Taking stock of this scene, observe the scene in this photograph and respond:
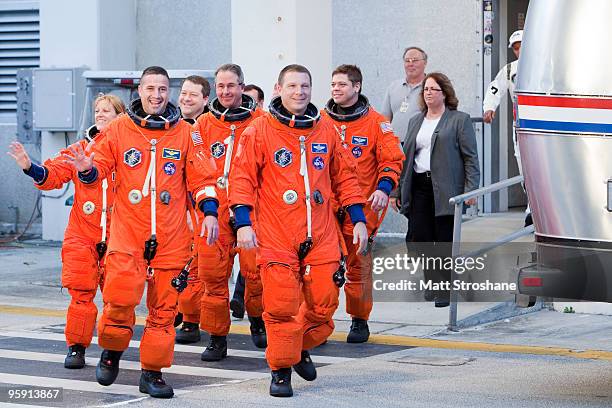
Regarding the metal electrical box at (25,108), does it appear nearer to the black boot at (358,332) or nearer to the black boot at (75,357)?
the black boot at (358,332)

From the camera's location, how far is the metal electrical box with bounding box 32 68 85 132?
52.9 feet

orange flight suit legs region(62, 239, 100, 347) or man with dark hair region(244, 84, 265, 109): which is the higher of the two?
man with dark hair region(244, 84, 265, 109)

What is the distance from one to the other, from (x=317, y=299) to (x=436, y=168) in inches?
133

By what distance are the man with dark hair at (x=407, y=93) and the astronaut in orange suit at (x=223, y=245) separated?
2416 millimetres

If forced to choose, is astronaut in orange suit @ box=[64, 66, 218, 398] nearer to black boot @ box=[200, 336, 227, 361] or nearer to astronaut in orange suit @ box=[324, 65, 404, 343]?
black boot @ box=[200, 336, 227, 361]

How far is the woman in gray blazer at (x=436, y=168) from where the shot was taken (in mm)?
11375

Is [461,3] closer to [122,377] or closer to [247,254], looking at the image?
[247,254]

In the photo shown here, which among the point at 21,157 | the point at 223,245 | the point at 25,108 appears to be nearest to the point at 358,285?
the point at 223,245

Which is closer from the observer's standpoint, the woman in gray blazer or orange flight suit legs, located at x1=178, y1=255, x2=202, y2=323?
orange flight suit legs, located at x1=178, y1=255, x2=202, y2=323

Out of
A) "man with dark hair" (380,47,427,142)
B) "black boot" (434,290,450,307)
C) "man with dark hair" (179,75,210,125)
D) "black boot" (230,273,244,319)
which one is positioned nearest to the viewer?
"man with dark hair" (179,75,210,125)

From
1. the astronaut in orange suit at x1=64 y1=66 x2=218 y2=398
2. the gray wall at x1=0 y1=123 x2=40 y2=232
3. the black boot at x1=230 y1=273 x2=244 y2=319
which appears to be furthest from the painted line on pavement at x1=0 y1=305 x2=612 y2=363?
the gray wall at x1=0 y1=123 x2=40 y2=232

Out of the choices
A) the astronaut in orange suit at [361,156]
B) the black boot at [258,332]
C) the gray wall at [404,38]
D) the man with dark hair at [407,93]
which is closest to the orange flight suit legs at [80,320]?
the black boot at [258,332]

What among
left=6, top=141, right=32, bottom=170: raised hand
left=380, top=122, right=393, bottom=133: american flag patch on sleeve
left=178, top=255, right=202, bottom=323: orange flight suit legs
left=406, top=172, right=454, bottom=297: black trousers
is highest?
left=380, top=122, right=393, bottom=133: american flag patch on sleeve

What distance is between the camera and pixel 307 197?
833 cm
